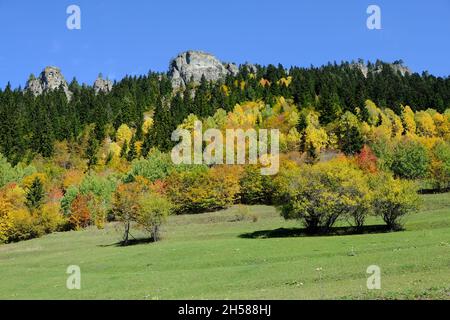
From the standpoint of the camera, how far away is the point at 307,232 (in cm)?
7312

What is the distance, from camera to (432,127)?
178 metres

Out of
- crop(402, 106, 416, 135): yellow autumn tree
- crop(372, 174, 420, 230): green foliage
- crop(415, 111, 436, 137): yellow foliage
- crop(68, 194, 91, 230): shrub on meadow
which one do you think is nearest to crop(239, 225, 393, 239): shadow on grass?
crop(372, 174, 420, 230): green foliage

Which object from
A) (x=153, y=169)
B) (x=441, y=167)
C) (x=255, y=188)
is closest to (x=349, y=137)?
(x=441, y=167)

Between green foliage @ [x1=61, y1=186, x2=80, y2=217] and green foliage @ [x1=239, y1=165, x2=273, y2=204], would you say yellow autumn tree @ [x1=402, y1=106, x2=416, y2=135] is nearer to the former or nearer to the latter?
green foliage @ [x1=239, y1=165, x2=273, y2=204]

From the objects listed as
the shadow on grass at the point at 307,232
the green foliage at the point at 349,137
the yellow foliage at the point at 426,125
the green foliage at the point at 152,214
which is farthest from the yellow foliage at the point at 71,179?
the yellow foliage at the point at 426,125

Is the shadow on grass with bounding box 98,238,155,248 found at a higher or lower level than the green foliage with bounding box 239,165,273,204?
lower

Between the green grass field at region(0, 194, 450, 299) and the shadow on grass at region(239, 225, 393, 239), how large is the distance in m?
0.28

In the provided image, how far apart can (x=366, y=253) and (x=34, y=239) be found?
8144cm

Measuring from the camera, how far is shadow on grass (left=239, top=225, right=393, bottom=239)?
6979cm

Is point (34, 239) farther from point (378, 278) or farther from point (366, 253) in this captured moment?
point (378, 278)

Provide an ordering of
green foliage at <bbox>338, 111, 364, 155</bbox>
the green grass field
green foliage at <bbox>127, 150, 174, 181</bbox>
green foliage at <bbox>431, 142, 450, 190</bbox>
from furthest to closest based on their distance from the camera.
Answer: green foliage at <bbox>338, 111, 364, 155</bbox> → green foliage at <bbox>127, 150, 174, 181</bbox> → green foliage at <bbox>431, 142, 450, 190</bbox> → the green grass field

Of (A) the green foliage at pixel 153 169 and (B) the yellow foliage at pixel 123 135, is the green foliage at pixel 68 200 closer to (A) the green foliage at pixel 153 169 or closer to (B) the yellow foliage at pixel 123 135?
(A) the green foliage at pixel 153 169

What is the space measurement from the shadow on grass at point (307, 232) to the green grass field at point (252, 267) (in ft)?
0.93

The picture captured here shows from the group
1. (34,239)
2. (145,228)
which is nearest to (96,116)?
(34,239)
